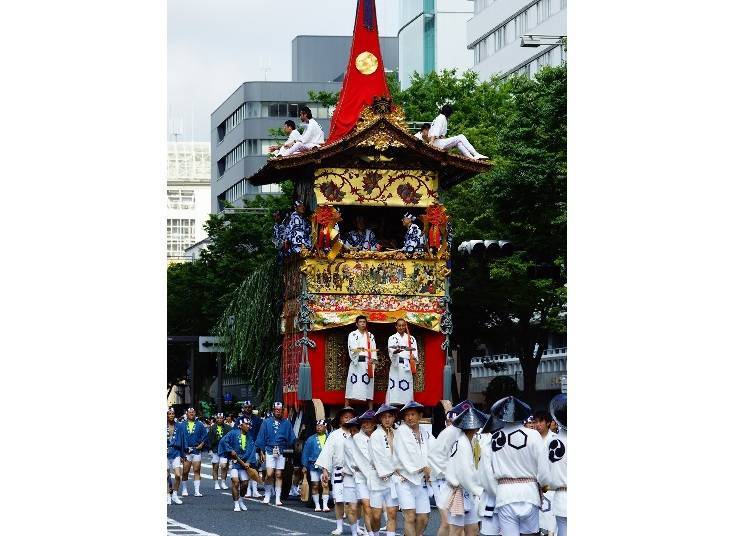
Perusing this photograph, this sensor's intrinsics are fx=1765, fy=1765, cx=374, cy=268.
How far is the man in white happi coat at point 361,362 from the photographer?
30297mm

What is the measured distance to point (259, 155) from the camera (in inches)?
4050

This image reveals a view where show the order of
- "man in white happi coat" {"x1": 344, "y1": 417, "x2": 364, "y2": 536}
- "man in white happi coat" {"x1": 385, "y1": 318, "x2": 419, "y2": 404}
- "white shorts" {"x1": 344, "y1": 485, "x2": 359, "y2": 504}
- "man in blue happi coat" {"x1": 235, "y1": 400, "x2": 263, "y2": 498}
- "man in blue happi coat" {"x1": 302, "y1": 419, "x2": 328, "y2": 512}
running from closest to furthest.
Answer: "man in white happi coat" {"x1": 344, "y1": 417, "x2": 364, "y2": 536}, "white shorts" {"x1": 344, "y1": 485, "x2": 359, "y2": 504}, "man in blue happi coat" {"x1": 302, "y1": 419, "x2": 328, "y2": 512}, "man in white happi coat" {"x1": 385, "y1": 318, "x2": 419, "y2": 404}, "man in blue happi coat" {"x1": 235, "y1": 400, "x2": 263, "y2": 498}

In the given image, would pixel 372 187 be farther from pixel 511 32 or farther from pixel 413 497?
pixel 511 32

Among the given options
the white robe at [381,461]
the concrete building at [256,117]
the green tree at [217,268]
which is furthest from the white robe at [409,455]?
the concrete building at [256,117]

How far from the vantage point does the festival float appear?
3088 centimetres

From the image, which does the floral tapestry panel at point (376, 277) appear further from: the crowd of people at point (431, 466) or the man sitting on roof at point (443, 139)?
the crowd of people at point (431, 466)

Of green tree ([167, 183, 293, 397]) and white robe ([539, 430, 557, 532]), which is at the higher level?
green tree ([167, 183, 293, 397])

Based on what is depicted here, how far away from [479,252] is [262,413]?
36.4 ft

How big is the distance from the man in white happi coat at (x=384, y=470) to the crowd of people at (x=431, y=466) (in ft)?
0.04

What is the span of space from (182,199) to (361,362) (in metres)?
120

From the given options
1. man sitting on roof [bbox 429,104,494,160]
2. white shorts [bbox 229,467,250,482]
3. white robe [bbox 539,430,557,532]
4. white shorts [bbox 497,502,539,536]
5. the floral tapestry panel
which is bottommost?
white shorts [bbox 229,467,250,482]

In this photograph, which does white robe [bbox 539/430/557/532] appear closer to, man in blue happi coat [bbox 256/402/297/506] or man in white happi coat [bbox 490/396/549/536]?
man in white happi coat [bbox 490/396/549/536]

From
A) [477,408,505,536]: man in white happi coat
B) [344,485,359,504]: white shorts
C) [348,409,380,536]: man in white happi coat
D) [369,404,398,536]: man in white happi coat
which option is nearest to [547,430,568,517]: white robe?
[477,408,505,536]: man in white happi coat

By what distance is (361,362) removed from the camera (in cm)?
3034
